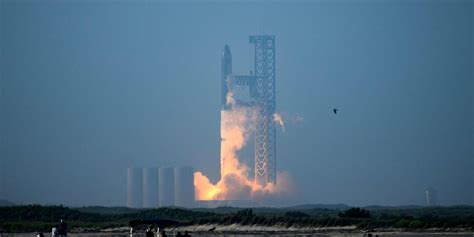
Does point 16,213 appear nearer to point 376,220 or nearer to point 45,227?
point 45,227

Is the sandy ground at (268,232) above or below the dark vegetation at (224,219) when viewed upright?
below

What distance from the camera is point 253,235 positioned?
88.2m

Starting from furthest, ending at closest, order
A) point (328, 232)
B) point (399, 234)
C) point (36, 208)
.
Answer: point (36, 208) < point (328, 232) < point (399, 234)

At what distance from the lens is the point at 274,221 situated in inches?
3873

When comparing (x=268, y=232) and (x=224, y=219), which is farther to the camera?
(x=224, y=219)

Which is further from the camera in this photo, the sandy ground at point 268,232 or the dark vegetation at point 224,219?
the dark vegetation at point 224,219

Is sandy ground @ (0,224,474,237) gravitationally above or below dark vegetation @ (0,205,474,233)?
below

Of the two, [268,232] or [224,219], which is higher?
[224,219]

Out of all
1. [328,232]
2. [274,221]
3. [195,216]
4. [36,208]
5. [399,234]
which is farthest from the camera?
[36,208]

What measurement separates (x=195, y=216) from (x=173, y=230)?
2128 centimetres

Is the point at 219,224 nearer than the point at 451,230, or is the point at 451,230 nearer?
the point at 451,230

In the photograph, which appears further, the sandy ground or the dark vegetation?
the dark vegetation

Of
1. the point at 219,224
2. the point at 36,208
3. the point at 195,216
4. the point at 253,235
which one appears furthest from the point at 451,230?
the point at 36,208

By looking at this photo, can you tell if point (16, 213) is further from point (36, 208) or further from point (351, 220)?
point (351, 220)
